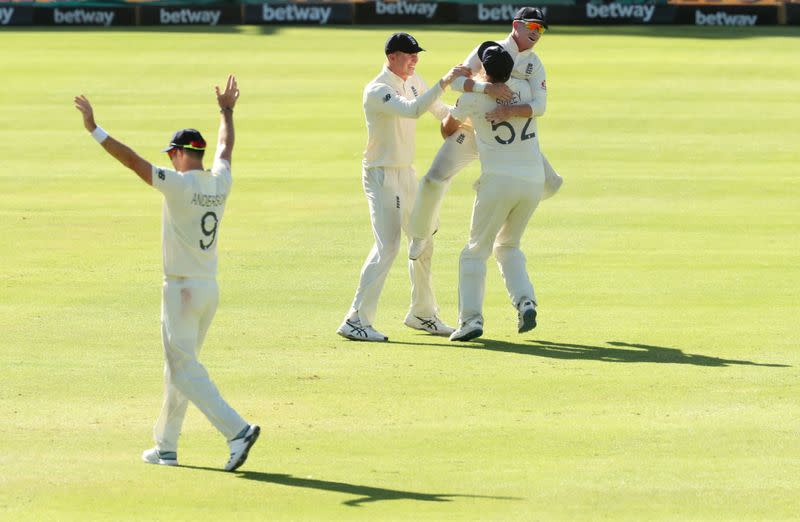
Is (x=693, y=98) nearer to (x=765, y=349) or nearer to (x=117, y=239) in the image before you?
(x=117, y=239)

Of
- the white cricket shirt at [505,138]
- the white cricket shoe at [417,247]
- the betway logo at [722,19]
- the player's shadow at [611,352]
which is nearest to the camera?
the player's shadow at [611,352]

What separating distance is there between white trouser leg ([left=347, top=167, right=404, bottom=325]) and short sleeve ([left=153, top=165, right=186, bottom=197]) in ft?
12.3

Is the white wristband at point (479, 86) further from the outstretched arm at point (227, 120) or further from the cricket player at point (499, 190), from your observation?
the outstretched arm at point (227, 120)

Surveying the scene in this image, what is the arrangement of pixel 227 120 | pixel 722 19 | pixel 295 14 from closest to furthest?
pixel 227 120, pixel 722 19, pixel 295 14

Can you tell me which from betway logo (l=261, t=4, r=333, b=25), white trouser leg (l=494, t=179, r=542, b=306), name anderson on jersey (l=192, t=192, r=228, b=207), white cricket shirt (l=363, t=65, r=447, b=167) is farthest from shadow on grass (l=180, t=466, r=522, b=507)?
betway logo (l=261, t=4, r=333, b=25)

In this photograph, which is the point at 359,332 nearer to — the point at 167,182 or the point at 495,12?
the point at 167,182

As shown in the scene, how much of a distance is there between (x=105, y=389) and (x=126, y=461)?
1.75 meters

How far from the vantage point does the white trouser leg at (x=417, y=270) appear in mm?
12461

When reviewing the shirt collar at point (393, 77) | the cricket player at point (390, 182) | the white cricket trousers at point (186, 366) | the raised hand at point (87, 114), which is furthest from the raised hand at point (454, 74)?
the raised hand at point (87, 114)

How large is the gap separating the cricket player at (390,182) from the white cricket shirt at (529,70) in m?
0.54

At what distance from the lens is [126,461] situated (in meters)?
8.95

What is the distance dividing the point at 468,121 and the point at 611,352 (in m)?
2.15

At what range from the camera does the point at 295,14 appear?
32.6 metres

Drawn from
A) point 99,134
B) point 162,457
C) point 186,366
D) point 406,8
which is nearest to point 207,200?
point 99,134
